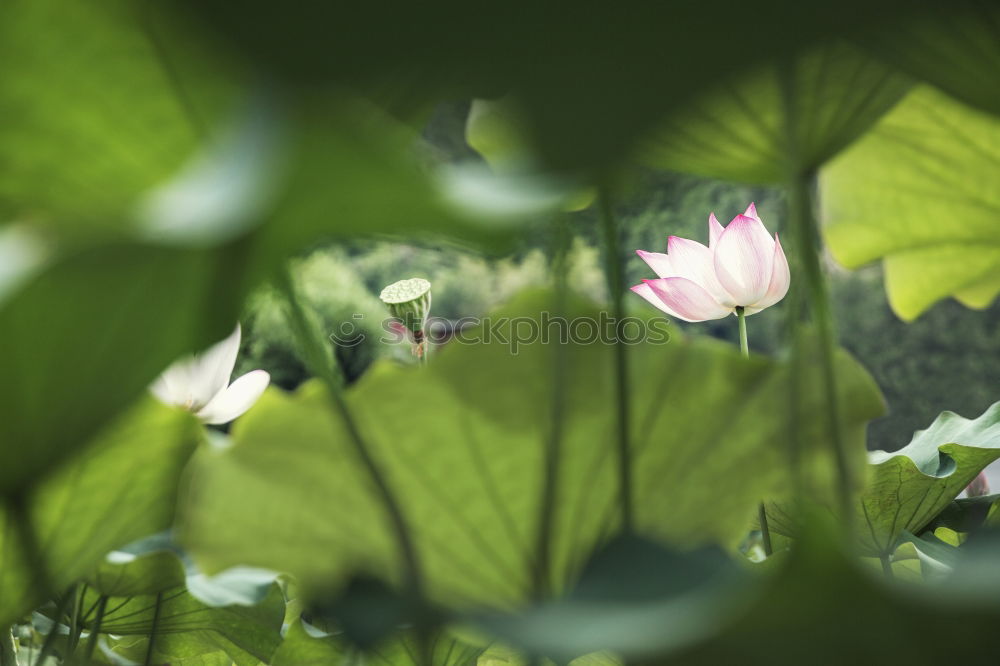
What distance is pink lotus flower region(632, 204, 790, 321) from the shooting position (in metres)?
0.31

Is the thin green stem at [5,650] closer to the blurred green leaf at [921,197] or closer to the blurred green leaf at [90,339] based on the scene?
the blurred green leaf at [90,339]

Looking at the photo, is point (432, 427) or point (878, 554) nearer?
point (432, 427)

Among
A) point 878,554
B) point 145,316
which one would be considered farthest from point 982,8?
point 878,554

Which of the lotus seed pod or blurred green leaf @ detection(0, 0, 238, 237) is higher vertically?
the lotus seed pod

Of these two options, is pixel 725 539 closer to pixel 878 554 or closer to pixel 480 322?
pixel 480 322

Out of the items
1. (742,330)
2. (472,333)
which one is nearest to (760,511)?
(742,330)

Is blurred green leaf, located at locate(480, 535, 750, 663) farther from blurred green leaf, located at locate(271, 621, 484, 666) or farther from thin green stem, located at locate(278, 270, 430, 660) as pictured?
blurred green leaf, located at locate(271, 621, 484, 666)

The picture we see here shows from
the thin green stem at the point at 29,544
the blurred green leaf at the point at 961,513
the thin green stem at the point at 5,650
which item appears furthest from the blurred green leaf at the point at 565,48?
the blurred green leaf at the point at 961,513

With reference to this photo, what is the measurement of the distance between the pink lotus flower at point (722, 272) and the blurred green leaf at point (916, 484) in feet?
0.27

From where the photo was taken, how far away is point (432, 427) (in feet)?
0.48

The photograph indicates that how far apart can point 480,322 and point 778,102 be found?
0.26 feet

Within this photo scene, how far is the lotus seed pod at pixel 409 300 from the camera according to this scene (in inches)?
15.2

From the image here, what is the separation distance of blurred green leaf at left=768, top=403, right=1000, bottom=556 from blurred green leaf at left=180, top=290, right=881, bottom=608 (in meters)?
0.18

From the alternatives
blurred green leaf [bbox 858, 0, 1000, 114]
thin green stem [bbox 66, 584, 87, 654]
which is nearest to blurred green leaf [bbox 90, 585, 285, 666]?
thin green stem [bbox 66, 584, 87, 654]
